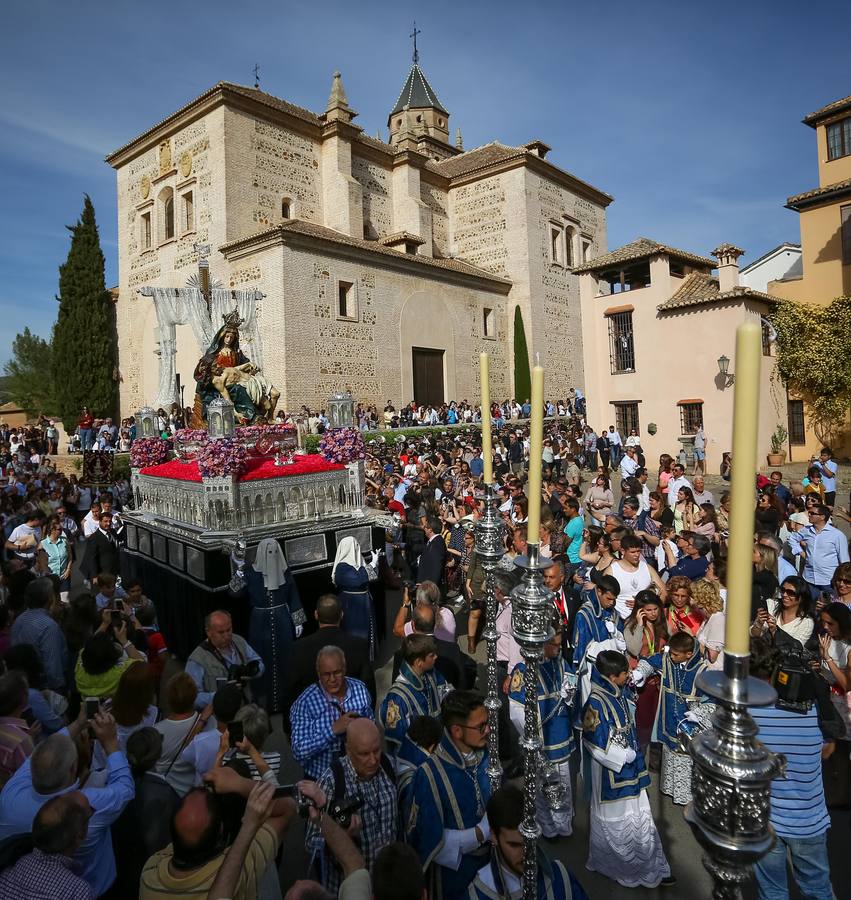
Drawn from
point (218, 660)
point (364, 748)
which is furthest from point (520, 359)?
point (364, 748)

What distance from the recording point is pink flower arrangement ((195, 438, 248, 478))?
748cm

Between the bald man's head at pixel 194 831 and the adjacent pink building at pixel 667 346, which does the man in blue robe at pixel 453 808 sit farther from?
the adjacent pink building at pixel 667 346

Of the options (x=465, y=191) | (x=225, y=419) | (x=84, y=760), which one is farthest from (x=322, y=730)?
(x=465, y=191)

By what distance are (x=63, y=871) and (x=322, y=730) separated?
4.67 feet

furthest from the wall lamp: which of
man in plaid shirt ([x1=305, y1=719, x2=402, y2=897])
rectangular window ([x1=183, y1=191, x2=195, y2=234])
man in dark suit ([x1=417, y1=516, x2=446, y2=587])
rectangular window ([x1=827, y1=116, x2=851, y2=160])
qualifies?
rectangular window ([x1=183, y1=191, x2=195, y2=234])

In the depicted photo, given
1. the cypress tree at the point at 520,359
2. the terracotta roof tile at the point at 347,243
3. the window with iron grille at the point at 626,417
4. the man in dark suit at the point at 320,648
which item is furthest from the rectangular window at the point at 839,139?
the man in dark suit at the point at 320,648

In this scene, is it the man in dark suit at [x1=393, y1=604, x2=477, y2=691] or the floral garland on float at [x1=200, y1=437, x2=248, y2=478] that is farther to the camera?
the floral garland on float at [x1=200, y1=437, x2=248, y2=478]

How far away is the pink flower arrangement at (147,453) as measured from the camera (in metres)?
10.6

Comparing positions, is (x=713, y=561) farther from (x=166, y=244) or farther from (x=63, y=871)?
(x=166, y=244)

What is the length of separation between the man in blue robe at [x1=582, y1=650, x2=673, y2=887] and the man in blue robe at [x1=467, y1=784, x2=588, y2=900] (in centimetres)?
126

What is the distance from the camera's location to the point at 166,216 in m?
27.2

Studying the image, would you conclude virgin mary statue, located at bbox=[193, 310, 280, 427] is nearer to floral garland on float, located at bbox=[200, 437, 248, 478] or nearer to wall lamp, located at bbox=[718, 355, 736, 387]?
floral garland on float, located at bbox=[200, 437, 248, 478]

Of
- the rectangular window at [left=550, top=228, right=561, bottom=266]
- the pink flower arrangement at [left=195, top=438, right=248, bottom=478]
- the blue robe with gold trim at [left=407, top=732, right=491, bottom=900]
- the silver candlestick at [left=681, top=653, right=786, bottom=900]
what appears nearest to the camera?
the silver candlestick at [left=681, top=653, right=786, bottom=900]

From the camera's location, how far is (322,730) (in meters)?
3.62
